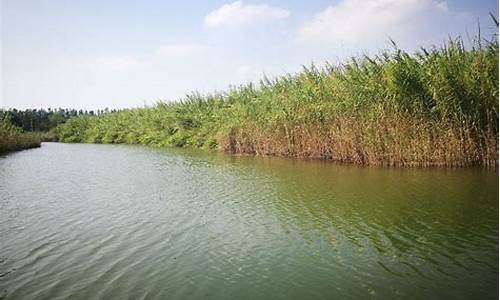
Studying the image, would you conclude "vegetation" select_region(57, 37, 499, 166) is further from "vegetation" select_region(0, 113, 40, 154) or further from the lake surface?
"vegetation" select_region(0, 113, 40, 154)

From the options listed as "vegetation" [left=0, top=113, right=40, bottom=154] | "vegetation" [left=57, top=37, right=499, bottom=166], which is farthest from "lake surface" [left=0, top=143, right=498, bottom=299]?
"vegetation" [left=0, top=113, right=40, bottom=154]

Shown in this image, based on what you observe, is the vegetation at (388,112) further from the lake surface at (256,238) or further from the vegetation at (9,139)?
the vegetation at (9,139)

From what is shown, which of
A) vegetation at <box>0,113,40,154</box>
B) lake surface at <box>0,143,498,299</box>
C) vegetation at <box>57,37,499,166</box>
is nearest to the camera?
lake surface at <box>0,143,498,299</box>

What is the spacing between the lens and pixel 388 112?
1391 centimetres

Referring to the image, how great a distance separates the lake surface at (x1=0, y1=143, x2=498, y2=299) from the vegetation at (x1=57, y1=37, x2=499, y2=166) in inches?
58.3

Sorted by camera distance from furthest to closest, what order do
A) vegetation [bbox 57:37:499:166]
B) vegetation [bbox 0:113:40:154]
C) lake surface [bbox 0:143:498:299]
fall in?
vegetation [bbox 0:113:40:154], vegetation [bbox 57:37:499:166], lake surface [bbox 0:143:498:299]

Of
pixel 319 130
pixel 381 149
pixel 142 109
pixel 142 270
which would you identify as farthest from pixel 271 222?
pixel 142 109

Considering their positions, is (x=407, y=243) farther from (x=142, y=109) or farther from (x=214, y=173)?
(x=142, y=109)

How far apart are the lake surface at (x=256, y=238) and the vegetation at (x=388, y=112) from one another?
1481mm

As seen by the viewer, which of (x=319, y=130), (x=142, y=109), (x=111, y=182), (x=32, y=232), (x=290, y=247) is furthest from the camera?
(x=142, y=109)

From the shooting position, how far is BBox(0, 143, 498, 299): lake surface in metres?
4.83

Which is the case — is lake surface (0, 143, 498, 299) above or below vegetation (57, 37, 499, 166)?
below

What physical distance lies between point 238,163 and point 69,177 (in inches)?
257

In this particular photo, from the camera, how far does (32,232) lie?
7000mm
